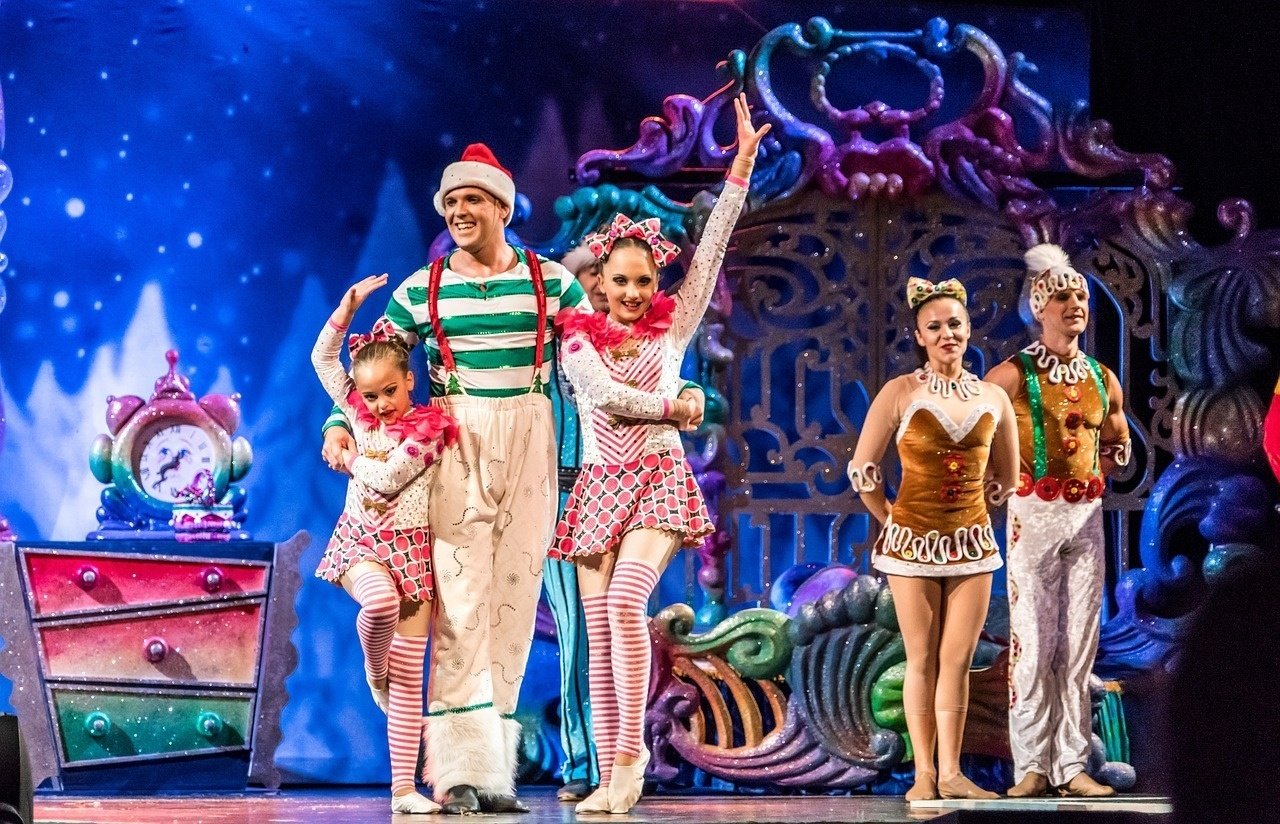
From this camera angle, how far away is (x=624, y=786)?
4617 mm

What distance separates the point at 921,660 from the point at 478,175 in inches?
77.0

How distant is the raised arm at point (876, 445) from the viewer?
522 centimetres

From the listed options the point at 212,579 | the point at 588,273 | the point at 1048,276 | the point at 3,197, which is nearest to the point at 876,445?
the point at 1048,276

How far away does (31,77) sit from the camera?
650 centimetres

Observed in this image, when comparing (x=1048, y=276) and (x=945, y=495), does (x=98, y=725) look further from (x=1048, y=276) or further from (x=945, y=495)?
(x=1048, y=276)

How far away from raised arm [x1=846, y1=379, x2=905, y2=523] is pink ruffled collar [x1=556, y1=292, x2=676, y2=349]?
839mm

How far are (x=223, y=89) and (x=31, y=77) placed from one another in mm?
727

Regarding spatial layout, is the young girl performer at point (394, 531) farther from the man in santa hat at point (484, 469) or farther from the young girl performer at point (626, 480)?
the young girl performer at point (626, 480)

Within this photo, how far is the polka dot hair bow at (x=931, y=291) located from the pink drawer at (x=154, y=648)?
7.96ft

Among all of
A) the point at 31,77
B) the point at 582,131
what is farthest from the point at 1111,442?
the point at 31,77

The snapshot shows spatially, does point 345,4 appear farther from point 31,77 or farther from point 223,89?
point 31,77

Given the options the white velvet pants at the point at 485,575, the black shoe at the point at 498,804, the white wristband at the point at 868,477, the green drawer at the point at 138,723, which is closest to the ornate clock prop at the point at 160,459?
the green drawer at the point at 138,723

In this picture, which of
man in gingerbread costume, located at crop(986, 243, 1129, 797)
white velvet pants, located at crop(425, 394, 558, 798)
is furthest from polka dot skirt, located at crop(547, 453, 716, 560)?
man in gingerbread costume, located at crop(986, 243, 1129, 797)

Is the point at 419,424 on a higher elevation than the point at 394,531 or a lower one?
higher
